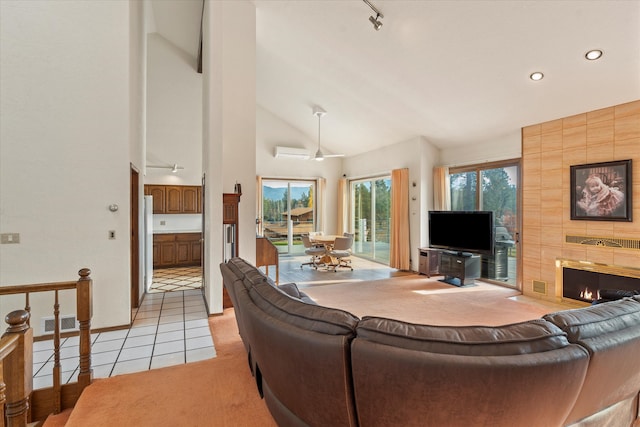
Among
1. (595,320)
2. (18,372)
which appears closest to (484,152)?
(595,320)

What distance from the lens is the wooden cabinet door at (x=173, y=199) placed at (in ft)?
24.3

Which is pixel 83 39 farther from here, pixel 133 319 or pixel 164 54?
pixel 164 54

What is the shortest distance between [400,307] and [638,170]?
3462mm

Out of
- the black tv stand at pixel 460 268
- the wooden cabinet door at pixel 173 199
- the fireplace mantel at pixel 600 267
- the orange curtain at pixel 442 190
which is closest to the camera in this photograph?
the fireplace mantel at pixel 600 267

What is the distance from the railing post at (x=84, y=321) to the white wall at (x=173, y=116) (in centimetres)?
573

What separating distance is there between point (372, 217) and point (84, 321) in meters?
7.16

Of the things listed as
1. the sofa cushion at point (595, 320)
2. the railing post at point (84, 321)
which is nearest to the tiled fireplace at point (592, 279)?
the sofa cushion at point (595, 320)

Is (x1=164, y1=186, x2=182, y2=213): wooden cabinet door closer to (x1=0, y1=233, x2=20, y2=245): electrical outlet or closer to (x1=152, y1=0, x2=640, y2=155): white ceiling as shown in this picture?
(x1=152, y1=0, x2=640, y2=155): white ceiling

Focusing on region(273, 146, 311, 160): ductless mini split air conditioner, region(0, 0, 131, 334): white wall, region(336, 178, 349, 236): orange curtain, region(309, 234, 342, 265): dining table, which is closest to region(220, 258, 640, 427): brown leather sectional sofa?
region(0, 0, 131, 334): white wall

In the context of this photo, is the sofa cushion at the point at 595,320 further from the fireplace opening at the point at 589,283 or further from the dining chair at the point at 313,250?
the dining chair at the point at 313,250

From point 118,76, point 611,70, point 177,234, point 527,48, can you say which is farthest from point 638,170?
→ point 177,234

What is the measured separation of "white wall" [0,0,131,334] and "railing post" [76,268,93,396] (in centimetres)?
137

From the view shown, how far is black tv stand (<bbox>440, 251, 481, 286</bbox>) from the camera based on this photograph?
5.63 metres

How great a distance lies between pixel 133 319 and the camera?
3807 mm
